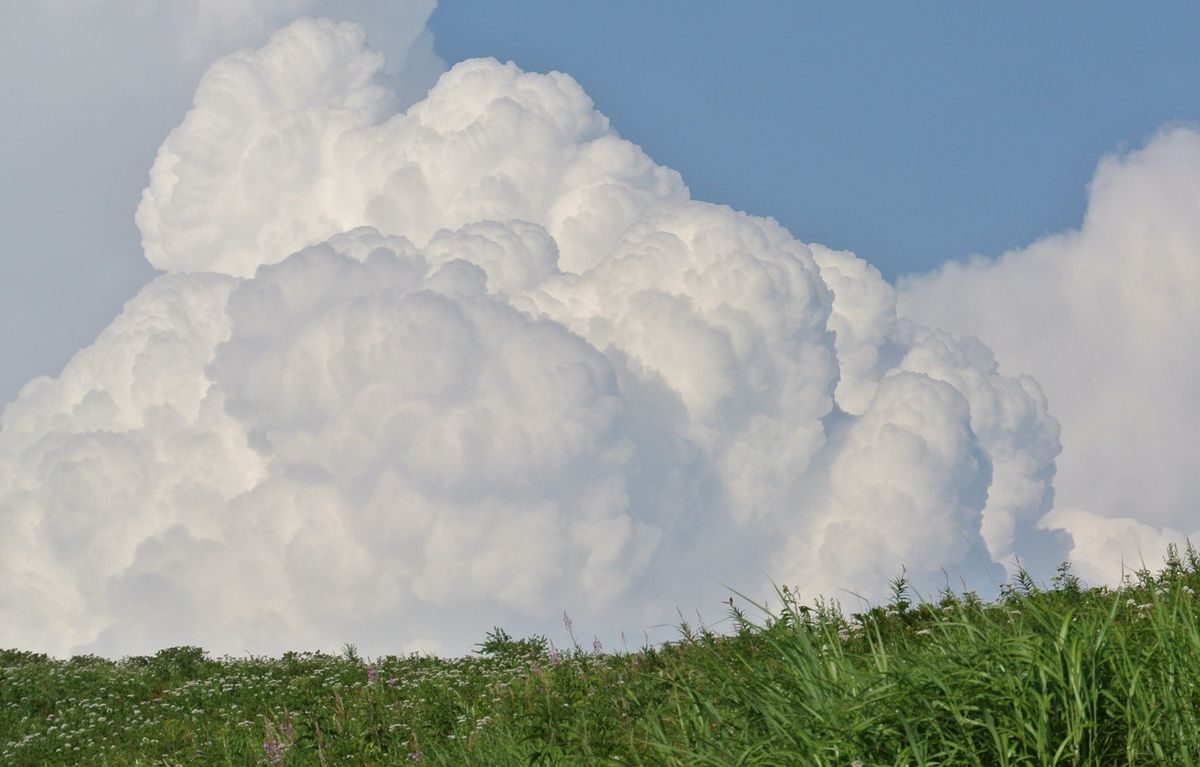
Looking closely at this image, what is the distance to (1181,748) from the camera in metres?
5.22

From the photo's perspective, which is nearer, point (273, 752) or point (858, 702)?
point (858, 702)

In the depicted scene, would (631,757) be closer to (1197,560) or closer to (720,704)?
(720,704)

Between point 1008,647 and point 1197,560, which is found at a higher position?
point 1197,560

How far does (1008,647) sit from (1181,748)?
0.89 m

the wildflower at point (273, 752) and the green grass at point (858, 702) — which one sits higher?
the wildflower at point (273, 752)

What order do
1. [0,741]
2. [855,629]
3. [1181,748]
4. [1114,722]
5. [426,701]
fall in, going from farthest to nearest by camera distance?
[0,741] < [426,701] < [855,629] < [1114,722] < [1181,748]

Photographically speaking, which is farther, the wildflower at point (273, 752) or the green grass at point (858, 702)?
the wildflower at point (273, 752)

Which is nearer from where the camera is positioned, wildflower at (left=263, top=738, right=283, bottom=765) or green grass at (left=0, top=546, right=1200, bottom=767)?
green grass at (left=0, top=546, right=1200, bottom=767)

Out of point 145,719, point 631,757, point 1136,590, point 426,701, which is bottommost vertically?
point 631,757

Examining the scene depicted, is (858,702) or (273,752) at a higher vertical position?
(273,752)

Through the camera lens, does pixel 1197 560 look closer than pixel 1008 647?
No

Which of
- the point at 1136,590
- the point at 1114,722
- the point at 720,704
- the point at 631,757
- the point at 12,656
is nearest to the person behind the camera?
the point at 1114,722

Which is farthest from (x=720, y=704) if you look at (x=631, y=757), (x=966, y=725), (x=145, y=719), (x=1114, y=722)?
(x=145, y=719)

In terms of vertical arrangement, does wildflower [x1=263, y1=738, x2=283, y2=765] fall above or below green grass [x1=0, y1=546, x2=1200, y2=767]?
above
